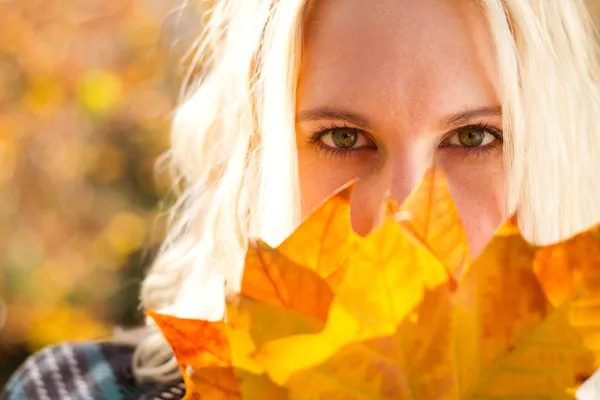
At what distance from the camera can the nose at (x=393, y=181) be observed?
855 millimetres

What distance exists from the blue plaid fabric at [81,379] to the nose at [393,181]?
0.75m

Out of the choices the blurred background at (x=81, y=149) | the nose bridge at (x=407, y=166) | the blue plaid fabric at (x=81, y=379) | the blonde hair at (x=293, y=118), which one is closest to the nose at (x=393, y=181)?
the nose bridge at (x=407, y=166)

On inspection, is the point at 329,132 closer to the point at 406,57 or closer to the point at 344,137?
the point at 344,137

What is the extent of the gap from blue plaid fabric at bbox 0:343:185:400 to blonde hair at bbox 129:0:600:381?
198 mm

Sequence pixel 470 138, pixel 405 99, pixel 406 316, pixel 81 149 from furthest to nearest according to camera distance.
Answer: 1. pixel 81 149
2. pixel 470 138
3. pixel 405 99
4. pixel 406 316

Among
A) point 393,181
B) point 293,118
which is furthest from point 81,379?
point 393,181

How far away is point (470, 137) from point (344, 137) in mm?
157

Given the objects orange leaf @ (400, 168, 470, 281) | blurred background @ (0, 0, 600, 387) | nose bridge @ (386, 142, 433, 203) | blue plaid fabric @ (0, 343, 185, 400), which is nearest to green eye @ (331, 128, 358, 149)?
nose bridge @ (386, 142, 433, 203)

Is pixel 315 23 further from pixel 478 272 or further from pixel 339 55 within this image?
pixel 478 272

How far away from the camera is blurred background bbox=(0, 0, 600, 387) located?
3.24 metres

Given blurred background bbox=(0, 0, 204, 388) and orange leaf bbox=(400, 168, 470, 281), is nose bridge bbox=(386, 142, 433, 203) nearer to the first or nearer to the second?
orange leaf bbox=(400, 168, 470, 281)

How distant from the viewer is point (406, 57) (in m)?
0.87

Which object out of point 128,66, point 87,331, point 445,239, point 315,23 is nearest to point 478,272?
point 445,239

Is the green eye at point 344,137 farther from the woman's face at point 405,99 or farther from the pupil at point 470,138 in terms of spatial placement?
the pupil at point 470,138
